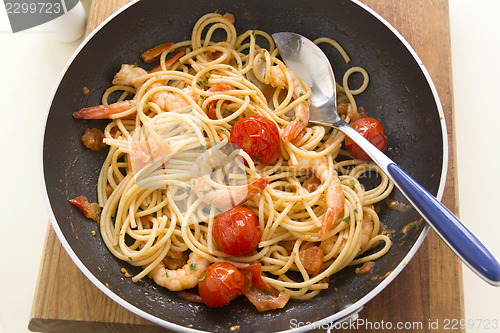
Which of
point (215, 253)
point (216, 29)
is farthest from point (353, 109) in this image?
point (215, 253)

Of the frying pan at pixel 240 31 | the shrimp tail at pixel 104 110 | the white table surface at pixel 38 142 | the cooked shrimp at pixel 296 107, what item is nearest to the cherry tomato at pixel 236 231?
the frying pan at pixel 240 31

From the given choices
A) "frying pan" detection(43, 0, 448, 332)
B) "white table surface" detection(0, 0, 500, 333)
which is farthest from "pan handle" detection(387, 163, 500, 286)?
"white table surface" detection(0, 0, 500, 333)

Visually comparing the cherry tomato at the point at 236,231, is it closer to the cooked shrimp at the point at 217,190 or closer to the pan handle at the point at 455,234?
the cooked shrimp at the point at 217,190

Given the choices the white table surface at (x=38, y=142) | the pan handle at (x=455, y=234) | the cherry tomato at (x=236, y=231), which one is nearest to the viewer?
the pan handle at (x=455, y=234)

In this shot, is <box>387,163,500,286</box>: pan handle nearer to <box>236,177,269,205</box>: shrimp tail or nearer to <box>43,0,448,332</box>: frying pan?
<box>43,0,448,332</box>: frying pan

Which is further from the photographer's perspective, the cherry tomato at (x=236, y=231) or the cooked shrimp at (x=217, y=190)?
the cooked shrimp at (x=217, y=190)

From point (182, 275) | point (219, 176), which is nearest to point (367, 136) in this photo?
point (219, 176)

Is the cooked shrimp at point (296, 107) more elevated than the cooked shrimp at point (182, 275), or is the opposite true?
the cooked shrimp at point (296, 107)
